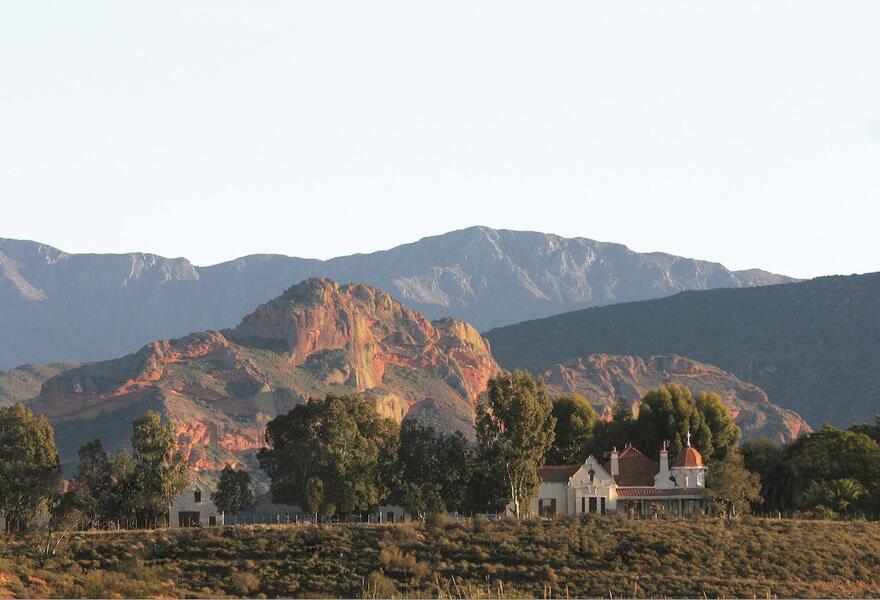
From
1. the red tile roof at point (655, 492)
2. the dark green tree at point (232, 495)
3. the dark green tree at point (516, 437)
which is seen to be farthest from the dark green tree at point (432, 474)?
the dark green tree at point (232, 495)

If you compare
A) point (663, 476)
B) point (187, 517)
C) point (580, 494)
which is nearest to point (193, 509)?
point (187, 517)

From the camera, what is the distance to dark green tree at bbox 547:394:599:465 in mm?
124812

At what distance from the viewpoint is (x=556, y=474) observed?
11150cm

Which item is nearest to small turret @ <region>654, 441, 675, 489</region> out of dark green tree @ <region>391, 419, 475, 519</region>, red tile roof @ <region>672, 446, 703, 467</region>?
red tile roof @ <region>672, 446, 703, 467</region>

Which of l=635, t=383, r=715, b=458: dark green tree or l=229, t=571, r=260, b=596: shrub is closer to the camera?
l=229, t=571, r=260, b=596: shrub

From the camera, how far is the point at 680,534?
8875cm

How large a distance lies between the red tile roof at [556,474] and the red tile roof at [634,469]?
12.4 ft

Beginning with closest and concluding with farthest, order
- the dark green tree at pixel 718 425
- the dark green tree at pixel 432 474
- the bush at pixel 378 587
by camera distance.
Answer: the bush at pixel 378 587 < the dark green tree at pixel 432 474 < the dark green tree at pixel 718 425

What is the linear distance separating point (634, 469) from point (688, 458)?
16.2 feet

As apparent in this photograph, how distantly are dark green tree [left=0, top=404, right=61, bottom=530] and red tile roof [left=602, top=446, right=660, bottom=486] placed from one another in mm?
41494

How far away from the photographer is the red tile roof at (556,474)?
11069cm

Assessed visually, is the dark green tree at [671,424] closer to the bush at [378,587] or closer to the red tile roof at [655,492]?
the red tile roof at [655,492]

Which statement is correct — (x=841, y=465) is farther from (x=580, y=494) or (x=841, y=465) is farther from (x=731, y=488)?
(x=580, y=494)

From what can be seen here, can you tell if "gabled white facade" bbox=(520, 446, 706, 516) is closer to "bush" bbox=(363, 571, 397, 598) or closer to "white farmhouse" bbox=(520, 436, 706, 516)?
"white farmhouse" bbox=(520, 436, 706, 516)
